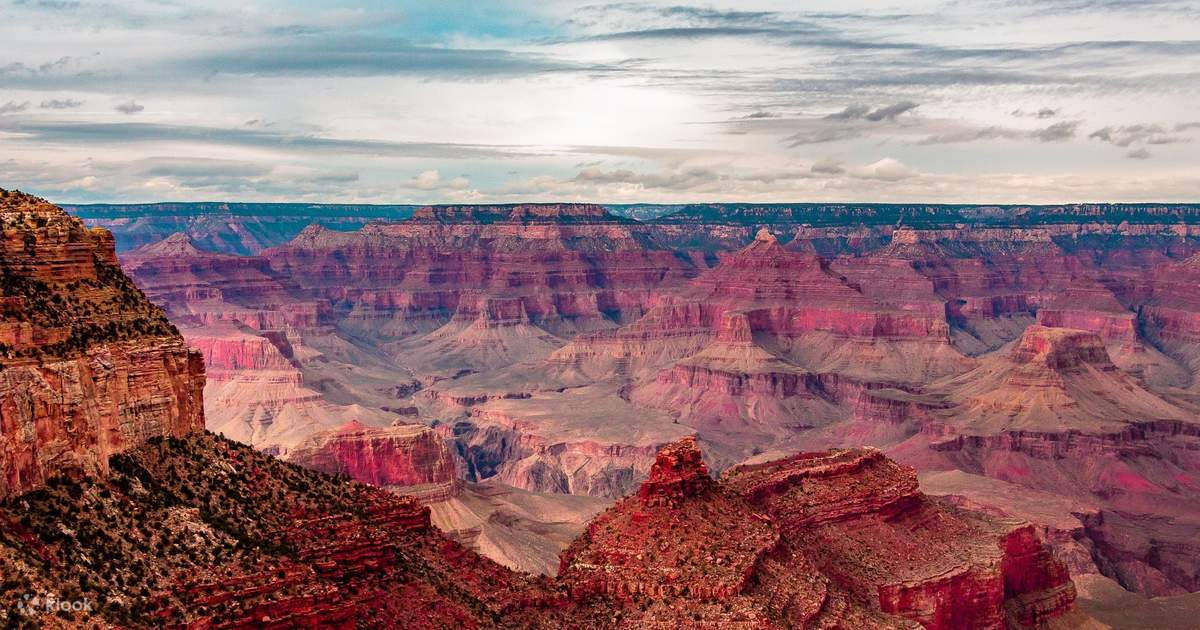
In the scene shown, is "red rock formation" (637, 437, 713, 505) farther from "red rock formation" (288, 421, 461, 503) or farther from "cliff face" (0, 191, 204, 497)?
"red rock formation" (288, 421, 461, 503)

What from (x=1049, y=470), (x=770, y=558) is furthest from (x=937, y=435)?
(x=770, y=558)

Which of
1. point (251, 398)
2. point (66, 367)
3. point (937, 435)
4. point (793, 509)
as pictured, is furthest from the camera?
point (251, 398)

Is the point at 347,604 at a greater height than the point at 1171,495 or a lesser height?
greater

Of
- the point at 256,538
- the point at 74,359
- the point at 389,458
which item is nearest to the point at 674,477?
the point at 256,538

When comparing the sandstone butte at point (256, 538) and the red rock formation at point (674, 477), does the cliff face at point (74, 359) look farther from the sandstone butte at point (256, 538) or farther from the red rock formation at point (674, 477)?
the red rock formation at point (674, 477)

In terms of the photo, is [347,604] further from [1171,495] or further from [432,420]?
[432,420]

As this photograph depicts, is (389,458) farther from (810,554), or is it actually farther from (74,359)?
(74,359)

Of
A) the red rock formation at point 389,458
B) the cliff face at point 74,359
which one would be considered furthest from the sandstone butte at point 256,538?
the red rock formation at point 389,458
